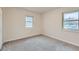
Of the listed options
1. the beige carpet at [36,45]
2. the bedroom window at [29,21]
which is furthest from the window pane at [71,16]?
the bedroom window at [29,21]

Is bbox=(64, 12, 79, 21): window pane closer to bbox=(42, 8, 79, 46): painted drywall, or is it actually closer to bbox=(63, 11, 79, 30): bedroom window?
bbox=(63, 11, 79, 30): bedroom window

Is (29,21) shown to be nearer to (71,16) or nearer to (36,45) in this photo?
(36,45)

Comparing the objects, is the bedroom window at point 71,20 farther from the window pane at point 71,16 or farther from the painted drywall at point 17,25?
the painted drywall at point 17,25

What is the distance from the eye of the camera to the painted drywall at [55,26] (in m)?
3.78

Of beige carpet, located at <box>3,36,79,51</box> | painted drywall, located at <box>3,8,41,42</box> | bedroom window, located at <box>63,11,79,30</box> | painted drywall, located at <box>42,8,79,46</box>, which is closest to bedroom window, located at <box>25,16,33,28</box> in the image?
painted drywall, located at <box>3,8,41,42</box>

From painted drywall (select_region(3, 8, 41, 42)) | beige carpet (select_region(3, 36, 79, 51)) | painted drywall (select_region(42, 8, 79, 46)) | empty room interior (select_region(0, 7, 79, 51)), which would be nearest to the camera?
beige carpet (select_region(3, 36, 79, 51))

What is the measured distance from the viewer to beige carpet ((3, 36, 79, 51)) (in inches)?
119

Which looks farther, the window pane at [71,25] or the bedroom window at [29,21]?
the window pane at [71,25]

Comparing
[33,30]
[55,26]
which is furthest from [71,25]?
[33,30]

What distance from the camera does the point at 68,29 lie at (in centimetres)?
371

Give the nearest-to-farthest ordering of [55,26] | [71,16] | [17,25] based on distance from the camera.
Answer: [17,25] < [71,16] < [55,26]

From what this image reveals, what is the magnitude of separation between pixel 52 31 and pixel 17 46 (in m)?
1.66

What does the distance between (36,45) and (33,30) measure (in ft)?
1.77

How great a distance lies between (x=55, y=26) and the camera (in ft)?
13.5
